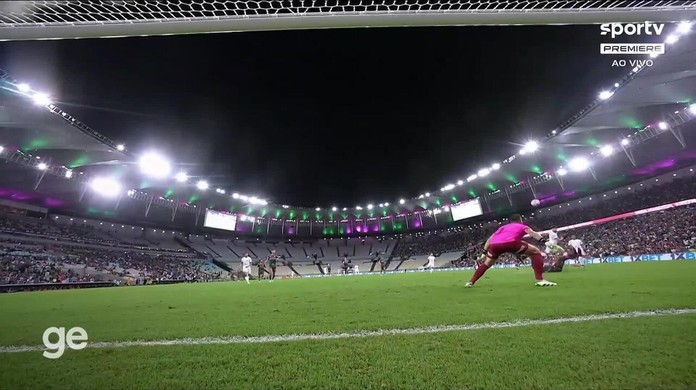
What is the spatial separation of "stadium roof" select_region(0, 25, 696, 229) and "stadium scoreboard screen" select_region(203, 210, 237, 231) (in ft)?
13.6

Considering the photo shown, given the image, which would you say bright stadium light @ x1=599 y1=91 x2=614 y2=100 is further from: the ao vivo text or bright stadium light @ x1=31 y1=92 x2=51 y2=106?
bright stadium light @ x1=31 y1=92 x2=51 y2=106

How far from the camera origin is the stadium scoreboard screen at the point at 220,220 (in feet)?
180

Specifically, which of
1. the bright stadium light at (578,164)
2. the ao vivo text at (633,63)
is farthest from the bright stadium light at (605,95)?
the bright stadium light at (578,164)

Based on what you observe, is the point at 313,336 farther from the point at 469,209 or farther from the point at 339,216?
→ the point at 339,216

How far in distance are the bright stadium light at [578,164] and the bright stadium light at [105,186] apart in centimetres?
5483

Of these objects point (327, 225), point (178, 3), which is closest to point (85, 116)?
point (178, 3)

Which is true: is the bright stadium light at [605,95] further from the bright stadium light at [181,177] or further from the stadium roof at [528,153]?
the bright stadium light at [181,177]

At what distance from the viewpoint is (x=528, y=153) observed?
38.1 meters

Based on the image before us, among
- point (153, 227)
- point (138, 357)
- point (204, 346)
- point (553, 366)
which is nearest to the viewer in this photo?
point (553, 366)

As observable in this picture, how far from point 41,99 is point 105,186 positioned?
21094 millimetres

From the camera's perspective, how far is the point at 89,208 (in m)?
43.1

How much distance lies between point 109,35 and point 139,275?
4076cm

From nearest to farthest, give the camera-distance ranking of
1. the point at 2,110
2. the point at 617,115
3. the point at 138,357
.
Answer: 1. the point at 138,357
2. the point at 2,110
3. the point at 617,115

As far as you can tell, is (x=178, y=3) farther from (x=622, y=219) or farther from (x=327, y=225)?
(x=327, y=225)
